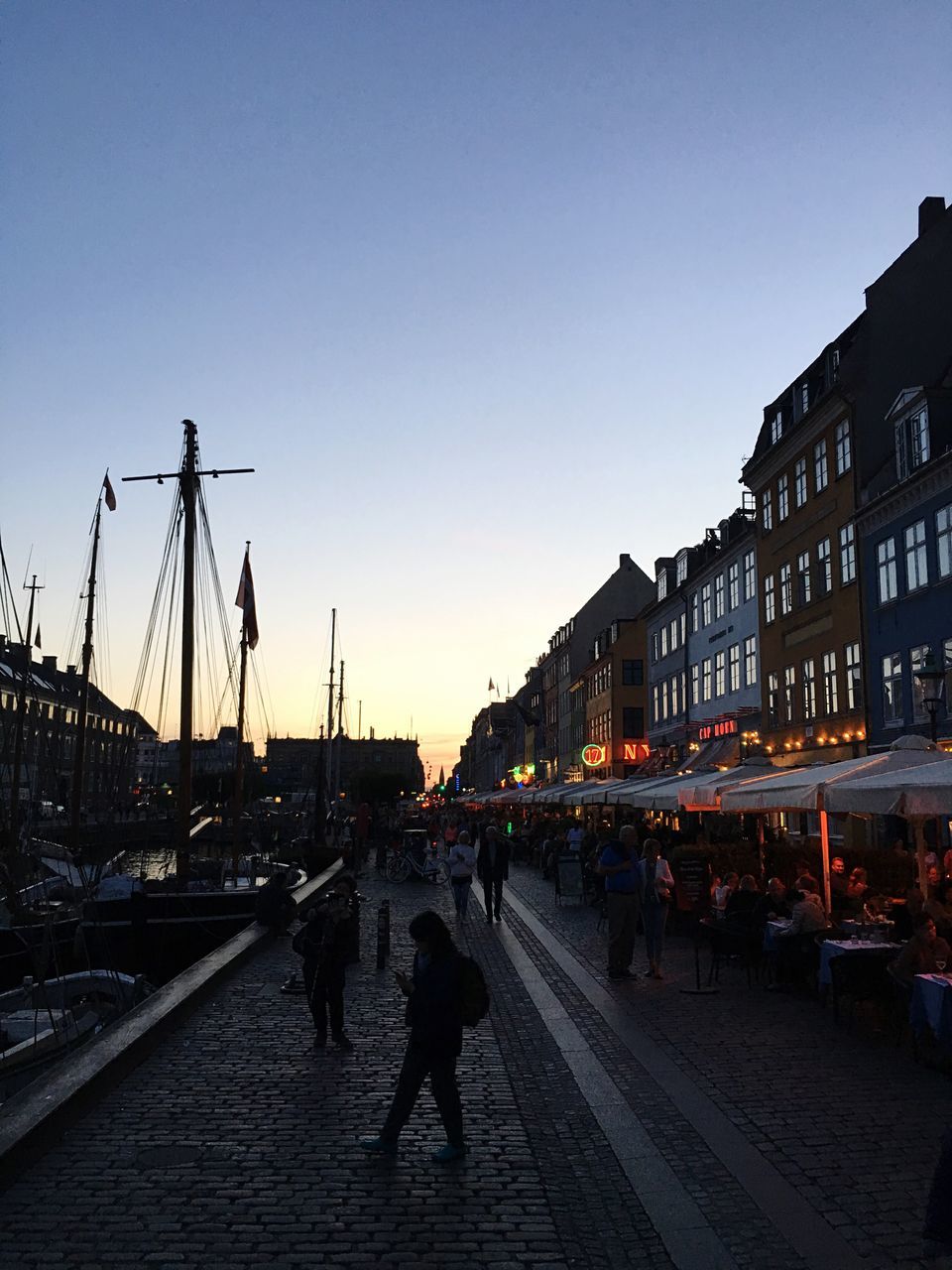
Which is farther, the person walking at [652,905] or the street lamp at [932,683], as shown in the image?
the street lamp at [932,683]

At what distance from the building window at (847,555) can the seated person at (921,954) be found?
77.3 feet

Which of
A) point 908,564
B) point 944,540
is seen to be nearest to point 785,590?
point 908,564

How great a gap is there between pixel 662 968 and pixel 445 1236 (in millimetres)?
10604

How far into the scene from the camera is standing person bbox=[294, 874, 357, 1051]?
1087cm

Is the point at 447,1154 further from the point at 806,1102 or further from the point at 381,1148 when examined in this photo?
the point at 806,1102

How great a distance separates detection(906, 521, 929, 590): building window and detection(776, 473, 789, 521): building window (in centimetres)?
984

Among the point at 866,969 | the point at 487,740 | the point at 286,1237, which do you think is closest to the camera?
the point at 286,1237

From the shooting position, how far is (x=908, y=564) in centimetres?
2948

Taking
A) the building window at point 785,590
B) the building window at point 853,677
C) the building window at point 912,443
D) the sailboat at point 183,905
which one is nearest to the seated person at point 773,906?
the sailboat at point 183,905

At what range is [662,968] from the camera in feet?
52.9

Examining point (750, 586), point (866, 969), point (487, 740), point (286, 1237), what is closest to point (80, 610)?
point (750, 586)

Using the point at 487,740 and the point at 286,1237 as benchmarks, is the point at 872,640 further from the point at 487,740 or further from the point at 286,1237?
the point at 487,740

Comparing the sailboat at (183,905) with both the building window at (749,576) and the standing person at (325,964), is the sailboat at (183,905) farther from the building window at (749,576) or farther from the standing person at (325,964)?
the building window at (749,576)

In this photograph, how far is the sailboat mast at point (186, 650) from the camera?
28125 mm
